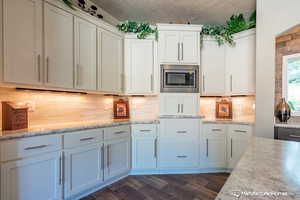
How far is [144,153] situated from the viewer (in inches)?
100

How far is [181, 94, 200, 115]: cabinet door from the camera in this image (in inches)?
103

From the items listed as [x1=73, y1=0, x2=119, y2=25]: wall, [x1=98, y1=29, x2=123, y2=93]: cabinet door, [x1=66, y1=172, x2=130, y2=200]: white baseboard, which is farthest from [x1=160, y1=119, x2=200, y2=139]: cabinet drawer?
[x1=73, y1=0, x2=119, y2=25]: wall

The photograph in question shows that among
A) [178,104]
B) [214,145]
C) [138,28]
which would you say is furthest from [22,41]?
[214,145]

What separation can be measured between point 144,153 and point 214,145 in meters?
1.24

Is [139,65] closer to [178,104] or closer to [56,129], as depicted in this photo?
[178,104]

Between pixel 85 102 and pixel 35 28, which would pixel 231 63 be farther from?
pixel 35 28

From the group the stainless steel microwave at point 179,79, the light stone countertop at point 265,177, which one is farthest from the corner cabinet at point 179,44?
the light stone countertop at point 265,177

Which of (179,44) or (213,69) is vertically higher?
(179,44)

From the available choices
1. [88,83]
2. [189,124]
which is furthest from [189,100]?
[88,83]

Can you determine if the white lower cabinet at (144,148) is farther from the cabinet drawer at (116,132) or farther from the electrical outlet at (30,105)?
the electrical outlet at (30,105)

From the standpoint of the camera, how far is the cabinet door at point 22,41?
4.85 feet

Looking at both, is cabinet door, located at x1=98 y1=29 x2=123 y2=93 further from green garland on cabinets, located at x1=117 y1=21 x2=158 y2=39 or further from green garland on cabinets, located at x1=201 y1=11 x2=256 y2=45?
green garland on cabinets, located at x1=201 y1=11 x2=256 y2=45

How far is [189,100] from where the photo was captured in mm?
2627

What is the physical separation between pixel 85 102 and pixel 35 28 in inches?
47.8
